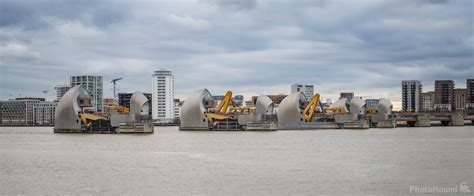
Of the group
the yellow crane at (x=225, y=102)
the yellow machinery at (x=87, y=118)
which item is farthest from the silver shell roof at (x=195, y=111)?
the yellow machinery at (x=87, y=118)

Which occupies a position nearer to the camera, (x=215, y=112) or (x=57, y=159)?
(x=57, y=159)

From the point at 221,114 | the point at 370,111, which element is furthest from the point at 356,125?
the point at 221,114

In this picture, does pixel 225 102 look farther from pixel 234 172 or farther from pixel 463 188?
pixel 463 188

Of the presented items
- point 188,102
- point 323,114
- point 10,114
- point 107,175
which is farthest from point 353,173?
point 10,114

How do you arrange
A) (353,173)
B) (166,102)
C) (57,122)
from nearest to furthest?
(353,173) < (57,122) < (166,102)

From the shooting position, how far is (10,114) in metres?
193

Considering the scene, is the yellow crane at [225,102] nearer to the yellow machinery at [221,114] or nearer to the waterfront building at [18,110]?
the yellow machinery at [221,114]

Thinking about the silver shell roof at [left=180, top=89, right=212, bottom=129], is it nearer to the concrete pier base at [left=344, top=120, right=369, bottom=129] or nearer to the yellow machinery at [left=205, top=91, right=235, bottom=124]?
the yellow machinery at [left=205, top=91, right=235, bottom=124]

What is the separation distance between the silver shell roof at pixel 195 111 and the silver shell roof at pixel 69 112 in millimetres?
14502

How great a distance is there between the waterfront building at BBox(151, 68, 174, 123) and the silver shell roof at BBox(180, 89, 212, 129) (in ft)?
327

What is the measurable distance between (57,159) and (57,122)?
4485 cm

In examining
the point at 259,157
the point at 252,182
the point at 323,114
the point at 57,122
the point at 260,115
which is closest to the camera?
the point at 252,182

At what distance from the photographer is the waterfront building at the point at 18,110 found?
624ft

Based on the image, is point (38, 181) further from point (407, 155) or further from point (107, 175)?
point (407, 155)
